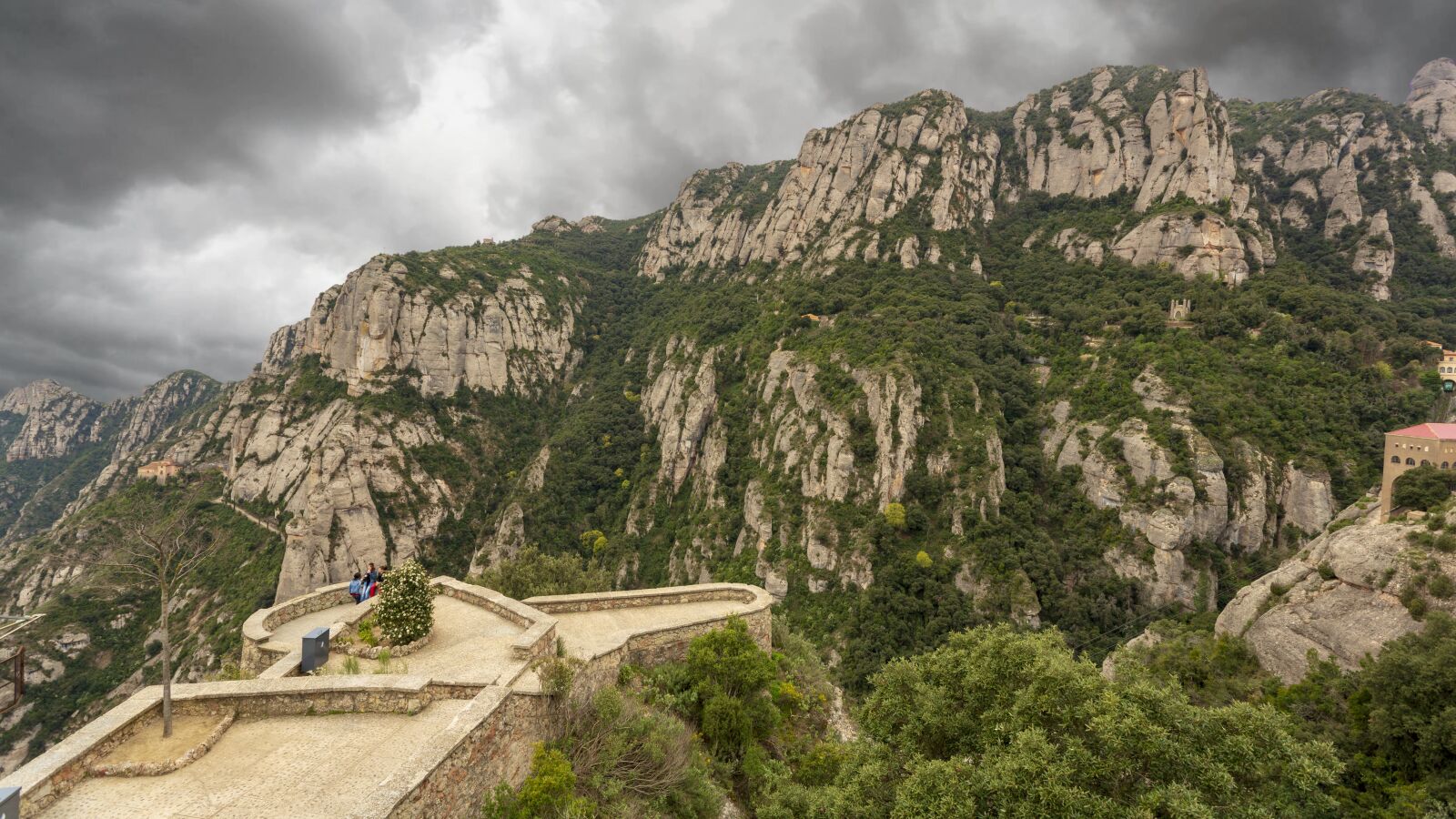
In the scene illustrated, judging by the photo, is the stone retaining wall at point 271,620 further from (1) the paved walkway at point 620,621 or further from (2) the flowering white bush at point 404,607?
(1) the paved walkway at point 620,621

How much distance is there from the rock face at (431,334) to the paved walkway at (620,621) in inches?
3124

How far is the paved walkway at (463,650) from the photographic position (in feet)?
38.5

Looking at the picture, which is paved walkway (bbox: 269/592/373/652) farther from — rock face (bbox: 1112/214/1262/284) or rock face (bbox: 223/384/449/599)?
rock face (bbox: 1112/214/1262/284)

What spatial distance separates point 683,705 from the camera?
44.3 feet

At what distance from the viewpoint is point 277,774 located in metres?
7.80

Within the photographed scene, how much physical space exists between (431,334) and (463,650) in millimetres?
85905

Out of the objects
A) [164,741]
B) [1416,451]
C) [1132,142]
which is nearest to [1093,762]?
[164,741]

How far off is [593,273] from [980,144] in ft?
288

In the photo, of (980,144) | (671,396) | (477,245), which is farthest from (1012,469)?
(477,245)


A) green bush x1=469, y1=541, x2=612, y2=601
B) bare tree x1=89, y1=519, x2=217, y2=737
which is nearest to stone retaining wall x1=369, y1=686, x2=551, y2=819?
bare tree x1=89, y1=519, x2=217, y2=737

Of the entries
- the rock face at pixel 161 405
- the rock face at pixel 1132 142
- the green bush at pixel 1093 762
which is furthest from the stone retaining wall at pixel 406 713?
the rock face at pixel 161 405

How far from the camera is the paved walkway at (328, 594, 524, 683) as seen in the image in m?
11.7

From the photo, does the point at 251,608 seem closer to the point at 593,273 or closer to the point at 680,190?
the point at 593,273

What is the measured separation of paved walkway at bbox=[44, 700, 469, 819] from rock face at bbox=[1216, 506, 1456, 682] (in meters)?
31.6
